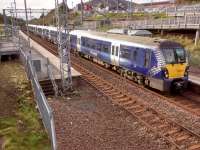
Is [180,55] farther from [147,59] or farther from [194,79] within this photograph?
[194,79]

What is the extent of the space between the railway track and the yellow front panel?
1.98 m

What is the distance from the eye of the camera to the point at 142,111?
1577 cm

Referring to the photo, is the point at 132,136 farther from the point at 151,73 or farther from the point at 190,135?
the point at 151,73

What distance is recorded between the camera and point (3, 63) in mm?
33719

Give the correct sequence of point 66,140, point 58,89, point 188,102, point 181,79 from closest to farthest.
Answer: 1. point 66,140
2. point 188,102
3. point 181,79
4. point 58,89

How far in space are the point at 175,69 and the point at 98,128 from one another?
6.71 meters

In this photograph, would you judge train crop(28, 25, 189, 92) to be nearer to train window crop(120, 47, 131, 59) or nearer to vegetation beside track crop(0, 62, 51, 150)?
train window crop(120, 47, 131, 59)

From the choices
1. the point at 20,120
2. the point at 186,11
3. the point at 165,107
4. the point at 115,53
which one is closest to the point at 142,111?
the point at 165,107

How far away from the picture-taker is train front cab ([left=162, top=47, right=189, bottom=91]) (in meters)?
18.1

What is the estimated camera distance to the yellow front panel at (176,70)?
18.2 m

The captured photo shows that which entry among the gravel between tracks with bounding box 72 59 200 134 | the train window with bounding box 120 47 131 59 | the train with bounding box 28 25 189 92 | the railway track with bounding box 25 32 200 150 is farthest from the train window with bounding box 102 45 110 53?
the gravel between tracks with bounding box 72 59 200 134

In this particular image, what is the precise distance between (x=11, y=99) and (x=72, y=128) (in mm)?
6302

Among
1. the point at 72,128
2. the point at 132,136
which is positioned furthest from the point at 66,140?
the point at 132,136

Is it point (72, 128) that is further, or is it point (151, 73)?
point (151, 73)
